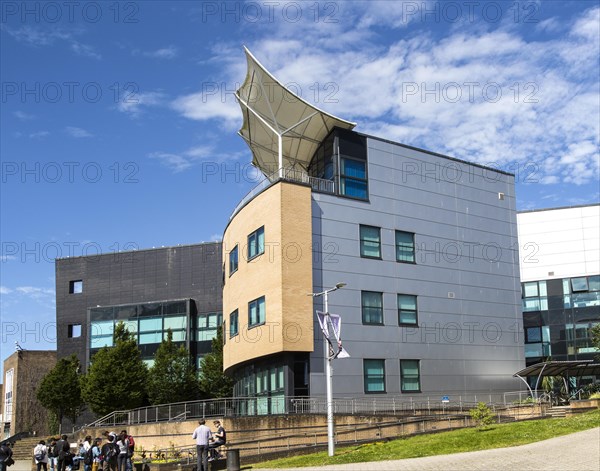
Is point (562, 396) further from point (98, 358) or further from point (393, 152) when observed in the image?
point (98, 358)

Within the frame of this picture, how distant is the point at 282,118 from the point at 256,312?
37.1 feet

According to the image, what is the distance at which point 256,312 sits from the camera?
40.9 metres

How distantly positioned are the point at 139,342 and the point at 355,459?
41991 millimetres

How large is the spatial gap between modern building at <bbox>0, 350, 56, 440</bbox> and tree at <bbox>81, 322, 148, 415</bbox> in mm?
21892

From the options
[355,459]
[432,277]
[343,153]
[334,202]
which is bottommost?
[355,459]

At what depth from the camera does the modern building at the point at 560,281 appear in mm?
56094

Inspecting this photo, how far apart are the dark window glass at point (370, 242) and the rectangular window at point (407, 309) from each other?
2877 millimetres

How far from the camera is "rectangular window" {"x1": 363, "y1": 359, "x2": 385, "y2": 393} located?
3988 centimetres

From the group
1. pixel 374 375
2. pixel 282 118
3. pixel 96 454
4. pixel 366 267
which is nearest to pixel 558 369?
pixel 374 375

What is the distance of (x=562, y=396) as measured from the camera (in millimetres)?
47562

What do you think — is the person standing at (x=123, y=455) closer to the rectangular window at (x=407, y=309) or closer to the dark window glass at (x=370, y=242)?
the dark window glass at (x=370, y=242)

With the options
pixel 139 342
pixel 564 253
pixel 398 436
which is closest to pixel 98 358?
pixel 139 342

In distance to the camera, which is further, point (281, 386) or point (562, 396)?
point (562, 396)

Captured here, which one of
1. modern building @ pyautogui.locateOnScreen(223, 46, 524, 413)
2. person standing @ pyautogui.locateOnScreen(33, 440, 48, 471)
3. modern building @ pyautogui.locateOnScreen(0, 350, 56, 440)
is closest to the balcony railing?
modern building @ pyautogui.locateOnScreen(223, 46, 524, 413)
